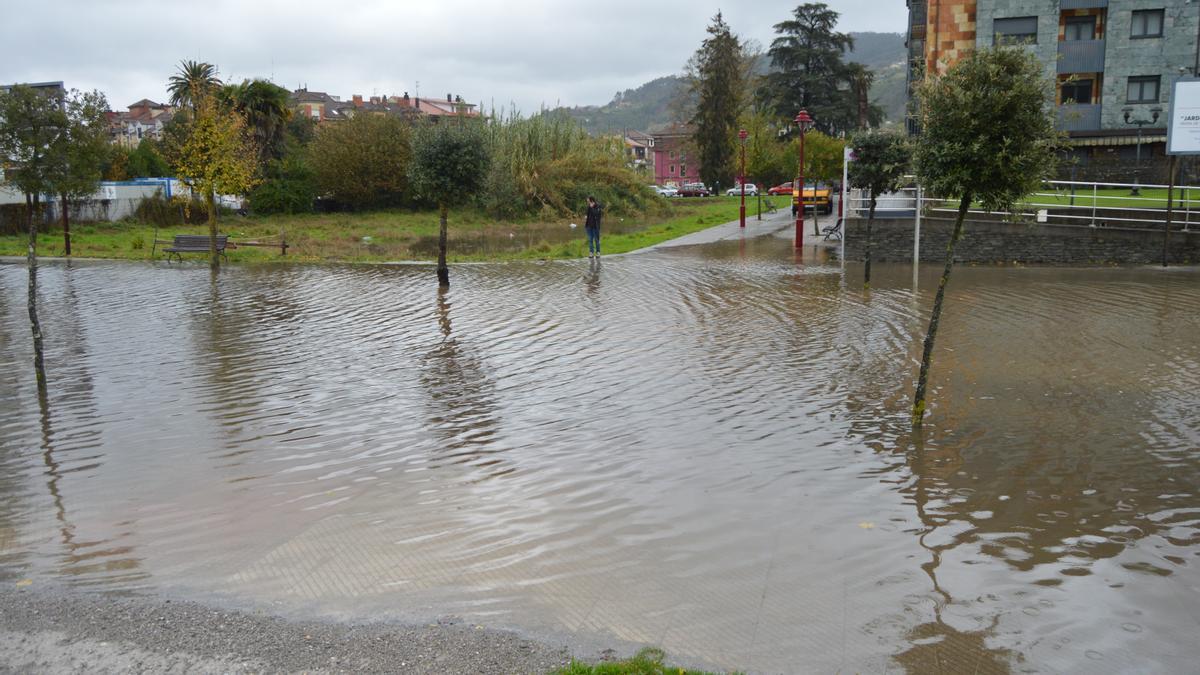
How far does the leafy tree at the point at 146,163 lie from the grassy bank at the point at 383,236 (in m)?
15.9

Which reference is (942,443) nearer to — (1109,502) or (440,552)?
(1109,502)

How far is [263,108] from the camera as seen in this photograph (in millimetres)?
51844

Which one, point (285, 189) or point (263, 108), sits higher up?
point (263, 108)

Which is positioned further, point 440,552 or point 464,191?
point 464,191

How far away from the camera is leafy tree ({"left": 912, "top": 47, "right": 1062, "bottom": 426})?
8016 mm

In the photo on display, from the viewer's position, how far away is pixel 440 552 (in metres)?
5.93

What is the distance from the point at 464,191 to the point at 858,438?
1259 cm

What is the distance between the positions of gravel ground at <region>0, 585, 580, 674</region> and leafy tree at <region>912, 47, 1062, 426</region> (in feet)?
18.1

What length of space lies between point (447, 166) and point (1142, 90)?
35.5 meters

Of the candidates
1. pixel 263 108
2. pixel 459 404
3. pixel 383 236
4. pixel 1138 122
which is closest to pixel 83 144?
pixel 383 236

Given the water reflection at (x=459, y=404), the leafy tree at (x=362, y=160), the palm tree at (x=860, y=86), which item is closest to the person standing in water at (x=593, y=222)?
the water reflection at (x=459, y=404)

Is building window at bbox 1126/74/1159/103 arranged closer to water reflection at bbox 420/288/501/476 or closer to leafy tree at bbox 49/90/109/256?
water reflection at bbox 420/288/501/476

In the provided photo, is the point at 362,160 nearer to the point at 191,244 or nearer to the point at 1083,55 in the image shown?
the point at 191,244

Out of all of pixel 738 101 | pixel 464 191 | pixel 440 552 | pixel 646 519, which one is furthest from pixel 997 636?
pixel 738 101
